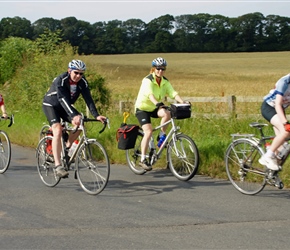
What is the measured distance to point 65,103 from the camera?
31.3 feet

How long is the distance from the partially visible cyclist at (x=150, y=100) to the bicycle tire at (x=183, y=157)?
1.61 feet

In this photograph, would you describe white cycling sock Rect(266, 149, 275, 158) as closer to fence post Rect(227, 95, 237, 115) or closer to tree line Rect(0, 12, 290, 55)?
fence post Rect(227, 95, 237, 115)

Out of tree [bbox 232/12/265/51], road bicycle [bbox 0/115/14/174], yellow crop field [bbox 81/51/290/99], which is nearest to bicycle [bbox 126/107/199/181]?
road bicycle [bbox 0/115/14/174]

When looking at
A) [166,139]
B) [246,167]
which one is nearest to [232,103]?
[166,139]

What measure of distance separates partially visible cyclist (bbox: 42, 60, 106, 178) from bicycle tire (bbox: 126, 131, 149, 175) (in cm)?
163

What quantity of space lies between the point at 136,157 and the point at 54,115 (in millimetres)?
2056

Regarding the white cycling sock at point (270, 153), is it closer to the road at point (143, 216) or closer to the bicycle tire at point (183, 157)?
the road at point (143, 216)

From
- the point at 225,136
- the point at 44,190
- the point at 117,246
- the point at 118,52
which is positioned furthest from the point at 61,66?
the point at 118,52

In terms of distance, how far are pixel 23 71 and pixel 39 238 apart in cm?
2041

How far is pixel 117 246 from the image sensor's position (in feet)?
20.9

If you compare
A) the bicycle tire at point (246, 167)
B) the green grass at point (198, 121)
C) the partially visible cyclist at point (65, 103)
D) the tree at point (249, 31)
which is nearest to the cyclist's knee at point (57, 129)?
the partially visible cyclist at point (65, 103)

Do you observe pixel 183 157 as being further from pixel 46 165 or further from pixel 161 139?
pixel 46 165

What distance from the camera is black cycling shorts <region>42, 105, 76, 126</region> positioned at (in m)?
9.85

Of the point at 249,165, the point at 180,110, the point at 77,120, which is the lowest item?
the point at 249,165
